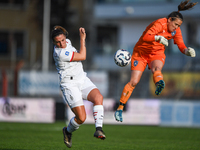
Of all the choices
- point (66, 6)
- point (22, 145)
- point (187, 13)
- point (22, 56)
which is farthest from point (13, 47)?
point (22, 145)

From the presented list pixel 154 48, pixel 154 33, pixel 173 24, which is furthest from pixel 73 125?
pixel 173 24

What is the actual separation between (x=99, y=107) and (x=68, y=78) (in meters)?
0.85

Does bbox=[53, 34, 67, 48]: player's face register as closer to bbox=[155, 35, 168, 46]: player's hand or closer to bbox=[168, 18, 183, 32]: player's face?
bbox=[155, 35, 168, 46]: player's hand

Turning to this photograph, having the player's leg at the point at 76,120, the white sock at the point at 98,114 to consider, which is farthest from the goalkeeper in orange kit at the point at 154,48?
the player's leg at the point at 76,120

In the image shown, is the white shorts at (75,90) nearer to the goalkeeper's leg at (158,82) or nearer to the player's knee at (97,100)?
the player's knee at (97,100)

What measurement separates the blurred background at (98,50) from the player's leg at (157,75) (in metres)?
7.57

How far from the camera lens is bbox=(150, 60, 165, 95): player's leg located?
7360 millimetres

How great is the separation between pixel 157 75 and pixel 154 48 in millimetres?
720

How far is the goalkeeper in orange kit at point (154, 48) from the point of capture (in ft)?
25.5

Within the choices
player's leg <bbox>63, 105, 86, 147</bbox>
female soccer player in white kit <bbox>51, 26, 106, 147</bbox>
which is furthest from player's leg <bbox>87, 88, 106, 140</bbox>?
player's leg <bbox>63, 105, 86, 147</bbox>

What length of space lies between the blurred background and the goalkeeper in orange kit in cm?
743

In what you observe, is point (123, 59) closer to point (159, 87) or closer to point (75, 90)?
point (159, 87)

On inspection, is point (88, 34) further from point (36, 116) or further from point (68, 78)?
point (68, 78)

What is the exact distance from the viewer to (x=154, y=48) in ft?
26.7
